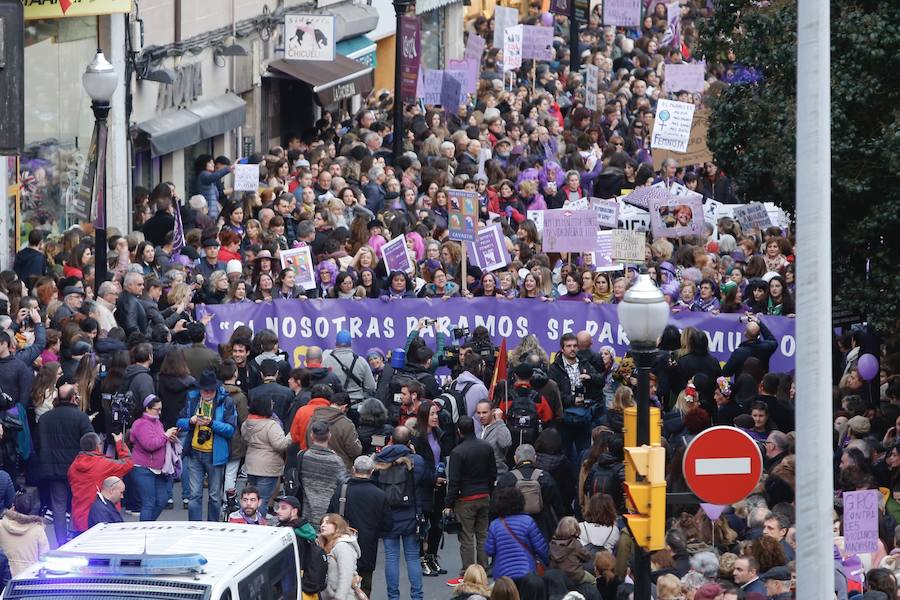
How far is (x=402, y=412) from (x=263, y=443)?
4.16ft

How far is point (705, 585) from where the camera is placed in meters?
12.5

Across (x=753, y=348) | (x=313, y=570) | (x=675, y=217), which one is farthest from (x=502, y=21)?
(x=313, y=570)

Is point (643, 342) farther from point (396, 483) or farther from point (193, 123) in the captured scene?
point (193, 123)

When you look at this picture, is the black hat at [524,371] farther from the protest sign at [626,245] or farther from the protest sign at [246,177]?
the protest sign at [246,177]

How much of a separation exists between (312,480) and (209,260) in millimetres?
7373

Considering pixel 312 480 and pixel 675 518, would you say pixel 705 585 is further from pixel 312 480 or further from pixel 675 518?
pixel 312 480

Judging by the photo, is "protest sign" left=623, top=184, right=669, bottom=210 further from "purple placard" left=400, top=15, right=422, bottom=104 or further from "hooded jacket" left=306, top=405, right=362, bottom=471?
"hooded jacket" left=306, top=405, right=362, bottom=471

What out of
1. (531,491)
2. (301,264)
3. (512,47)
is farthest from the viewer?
(512,47)

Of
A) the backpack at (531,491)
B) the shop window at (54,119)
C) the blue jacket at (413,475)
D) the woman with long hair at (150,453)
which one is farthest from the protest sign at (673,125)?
the backpack at (531,491)

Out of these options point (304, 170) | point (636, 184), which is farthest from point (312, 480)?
point (636, 184)

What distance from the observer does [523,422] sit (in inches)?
677

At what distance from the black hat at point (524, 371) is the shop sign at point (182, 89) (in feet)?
46.6

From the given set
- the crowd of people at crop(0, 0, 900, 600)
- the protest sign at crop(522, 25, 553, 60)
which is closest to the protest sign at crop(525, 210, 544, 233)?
the crowd of people at crop(0, 0, 900, 600)

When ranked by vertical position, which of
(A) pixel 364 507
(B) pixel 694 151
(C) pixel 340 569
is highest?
(B) pixel 694 151
